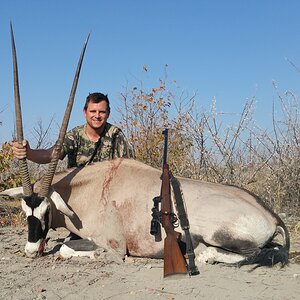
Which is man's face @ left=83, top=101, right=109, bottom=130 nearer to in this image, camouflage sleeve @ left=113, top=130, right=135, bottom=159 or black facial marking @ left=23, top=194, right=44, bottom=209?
camouflage sleeve @ left=113, top=130, right=135, bottom=159

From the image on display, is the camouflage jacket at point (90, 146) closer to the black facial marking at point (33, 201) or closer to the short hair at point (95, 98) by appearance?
the short hair at point (95, 98)

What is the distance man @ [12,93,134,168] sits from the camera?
577 cm

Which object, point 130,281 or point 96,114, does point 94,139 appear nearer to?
point 96,114

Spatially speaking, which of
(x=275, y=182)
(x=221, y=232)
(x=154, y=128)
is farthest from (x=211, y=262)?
(x=154, y=128)

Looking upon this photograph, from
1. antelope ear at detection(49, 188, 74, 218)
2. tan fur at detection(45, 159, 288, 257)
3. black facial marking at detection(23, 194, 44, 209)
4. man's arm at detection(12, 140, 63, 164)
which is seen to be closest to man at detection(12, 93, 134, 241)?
man's arm at detection(12, 140, 63, 164)

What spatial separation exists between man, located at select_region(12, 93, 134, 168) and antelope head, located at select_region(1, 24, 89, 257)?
0.78 meters

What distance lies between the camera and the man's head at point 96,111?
575cm

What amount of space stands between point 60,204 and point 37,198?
237 mm

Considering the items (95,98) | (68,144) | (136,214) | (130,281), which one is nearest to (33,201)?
(136,214)

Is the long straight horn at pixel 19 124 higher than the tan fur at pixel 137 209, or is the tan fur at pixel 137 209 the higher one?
the long straight horn at pixel 19 124

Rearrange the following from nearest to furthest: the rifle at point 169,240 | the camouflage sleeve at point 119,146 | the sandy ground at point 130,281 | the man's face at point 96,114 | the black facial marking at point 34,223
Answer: the sandy ground at point 130,281
the rifle at point 169,240
the black facial marking at point 34,223
the man's face at point 96,114
the camouflage sleeve at point 119,146

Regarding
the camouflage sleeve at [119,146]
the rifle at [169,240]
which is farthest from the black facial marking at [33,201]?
the camouflage sleeve at [119,146]

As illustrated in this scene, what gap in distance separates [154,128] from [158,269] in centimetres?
498

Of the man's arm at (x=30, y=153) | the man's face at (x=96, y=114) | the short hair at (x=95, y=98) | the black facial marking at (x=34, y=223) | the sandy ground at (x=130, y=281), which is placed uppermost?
the short hair at (x=95, y=98)
